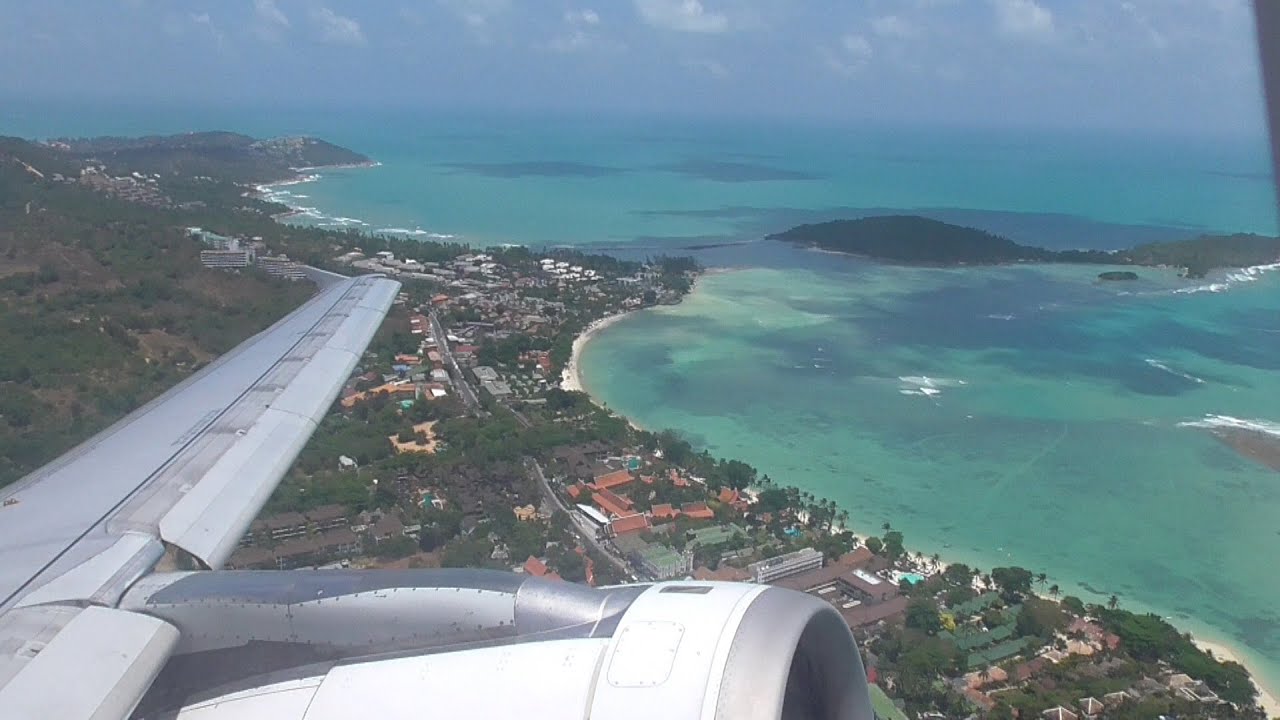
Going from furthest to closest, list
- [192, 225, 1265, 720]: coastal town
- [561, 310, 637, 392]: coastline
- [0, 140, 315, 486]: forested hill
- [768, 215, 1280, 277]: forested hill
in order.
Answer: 1. [768, 215, 1280, 277]: forested hill
2. [561, 310, 637, 392]: coastline
3. [0, 140, 315, 486]: forested hill
4. [192, 225, 1265, 720]: coastal town

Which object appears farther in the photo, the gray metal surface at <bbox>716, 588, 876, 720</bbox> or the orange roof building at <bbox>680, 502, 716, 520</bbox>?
the orange roof building at <bbox>680, 502, 716, 520</bbox>

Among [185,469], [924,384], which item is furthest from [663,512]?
[924,384]

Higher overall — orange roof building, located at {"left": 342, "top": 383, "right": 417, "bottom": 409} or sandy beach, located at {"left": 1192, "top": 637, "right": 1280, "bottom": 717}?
orange roof building, located at {"left": 342, "top": 383, "right": 417, "bottom": 409}

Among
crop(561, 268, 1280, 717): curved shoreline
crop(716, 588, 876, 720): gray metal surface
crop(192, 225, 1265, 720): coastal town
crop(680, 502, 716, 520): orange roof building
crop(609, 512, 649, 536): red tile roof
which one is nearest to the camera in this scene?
crop(716, 588, 876, 720): gray metal surface

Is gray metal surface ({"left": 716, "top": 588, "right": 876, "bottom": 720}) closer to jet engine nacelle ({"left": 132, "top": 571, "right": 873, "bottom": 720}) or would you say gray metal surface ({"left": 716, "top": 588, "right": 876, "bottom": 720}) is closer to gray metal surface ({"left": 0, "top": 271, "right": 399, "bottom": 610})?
jet engine nacelle ({"left": 132, "top": 571, "right": 873, "bottom": 720})

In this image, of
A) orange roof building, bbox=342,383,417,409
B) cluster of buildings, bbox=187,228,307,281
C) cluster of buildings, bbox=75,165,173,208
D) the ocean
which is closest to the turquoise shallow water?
the ocean

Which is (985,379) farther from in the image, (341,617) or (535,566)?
(341,617)

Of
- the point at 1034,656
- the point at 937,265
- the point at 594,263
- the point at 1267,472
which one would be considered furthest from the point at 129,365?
the point at 937,265
